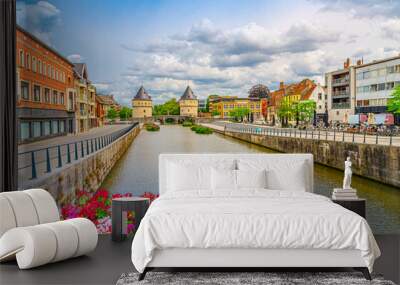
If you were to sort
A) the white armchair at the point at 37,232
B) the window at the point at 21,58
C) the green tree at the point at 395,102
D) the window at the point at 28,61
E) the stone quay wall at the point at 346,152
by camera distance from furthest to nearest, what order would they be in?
the stone quay wall at the point at 346,152
the green tree at the point at 395,102
the window at the point at 28,61
the window at the point at 21,58
the white armchair at the point at 37,232

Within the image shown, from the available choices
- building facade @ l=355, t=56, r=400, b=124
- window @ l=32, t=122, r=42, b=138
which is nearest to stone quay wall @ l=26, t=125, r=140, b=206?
window @ l=32, t=122, r=42, b=138

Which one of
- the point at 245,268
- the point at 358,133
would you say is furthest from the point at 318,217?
the point at 358,133

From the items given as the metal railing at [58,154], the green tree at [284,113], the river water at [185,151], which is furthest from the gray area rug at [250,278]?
the green tree at [284,113]

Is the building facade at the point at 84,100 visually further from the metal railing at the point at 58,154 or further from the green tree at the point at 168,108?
the green tree at the point at 168,108

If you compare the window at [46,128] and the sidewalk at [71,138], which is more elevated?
the window at [46,128]

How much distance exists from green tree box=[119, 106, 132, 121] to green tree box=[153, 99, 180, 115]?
0.37 meters

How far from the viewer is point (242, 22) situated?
26.2 ft

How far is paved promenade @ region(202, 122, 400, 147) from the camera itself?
8508 mm

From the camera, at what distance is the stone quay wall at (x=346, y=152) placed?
27.5 ft

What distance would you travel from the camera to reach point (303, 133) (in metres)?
8.85

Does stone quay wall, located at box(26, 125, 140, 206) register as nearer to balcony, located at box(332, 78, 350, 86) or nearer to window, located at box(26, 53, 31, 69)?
window, located at box(26, 53, 31, 69)

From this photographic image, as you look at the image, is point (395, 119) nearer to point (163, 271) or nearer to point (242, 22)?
point (242, 22)

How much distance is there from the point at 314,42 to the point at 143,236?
4574 millimetres

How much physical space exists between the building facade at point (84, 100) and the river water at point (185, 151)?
2.42ft
